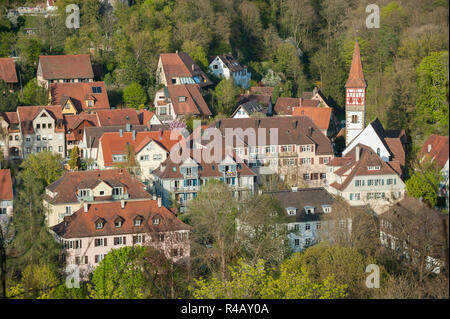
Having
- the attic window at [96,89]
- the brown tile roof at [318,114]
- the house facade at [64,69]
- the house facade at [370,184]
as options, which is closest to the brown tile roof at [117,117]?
A: the attic window at [96,89]

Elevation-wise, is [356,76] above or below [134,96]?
above

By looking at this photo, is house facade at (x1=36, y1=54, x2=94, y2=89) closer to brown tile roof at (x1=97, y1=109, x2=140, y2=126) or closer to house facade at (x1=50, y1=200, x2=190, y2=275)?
brown tile roof at (x1=97, y1=109, x2=140, y2=126)

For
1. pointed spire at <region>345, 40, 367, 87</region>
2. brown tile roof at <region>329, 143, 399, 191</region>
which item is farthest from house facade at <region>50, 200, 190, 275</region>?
pointed spire at <region>345, 40, 367, 87</region>

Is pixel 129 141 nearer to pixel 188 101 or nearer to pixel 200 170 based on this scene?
pixel 200 170

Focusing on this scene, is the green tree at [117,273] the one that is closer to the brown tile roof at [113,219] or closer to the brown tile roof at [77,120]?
the brown tile roof at [113,219]

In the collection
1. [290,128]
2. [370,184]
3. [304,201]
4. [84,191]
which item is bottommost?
[304,201]

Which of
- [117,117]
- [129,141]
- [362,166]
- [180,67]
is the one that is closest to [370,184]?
[362,166]
